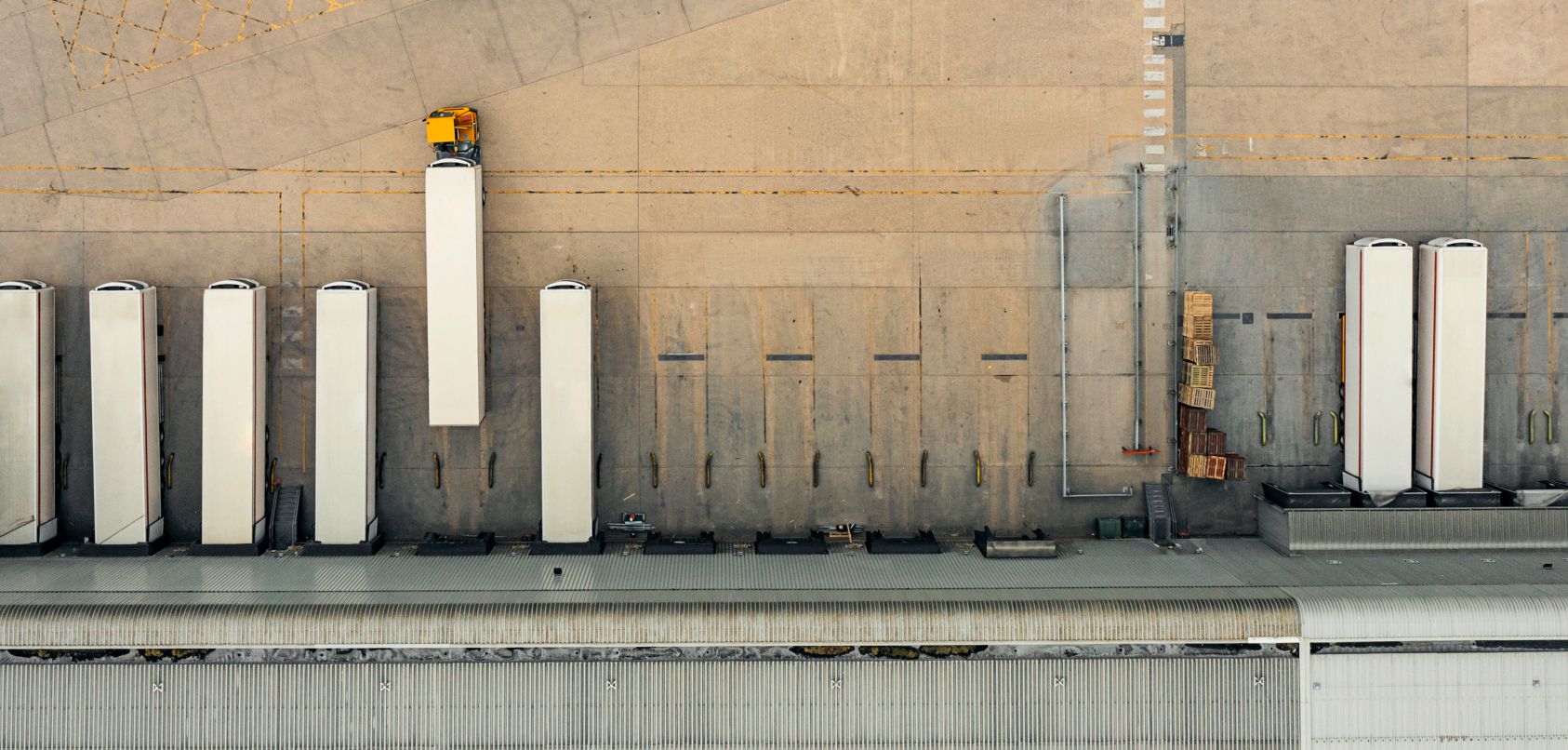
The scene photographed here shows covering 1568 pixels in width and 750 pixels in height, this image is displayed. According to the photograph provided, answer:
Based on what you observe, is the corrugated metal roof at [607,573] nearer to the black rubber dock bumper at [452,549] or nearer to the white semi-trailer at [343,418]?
the black rubber dock bumper at [452,549]

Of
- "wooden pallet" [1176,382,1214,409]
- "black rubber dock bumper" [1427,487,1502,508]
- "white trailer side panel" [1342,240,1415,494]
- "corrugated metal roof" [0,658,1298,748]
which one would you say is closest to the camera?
"corrugated metal roof" [0,658,1298,748]

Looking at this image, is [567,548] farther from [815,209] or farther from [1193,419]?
[1193,419]

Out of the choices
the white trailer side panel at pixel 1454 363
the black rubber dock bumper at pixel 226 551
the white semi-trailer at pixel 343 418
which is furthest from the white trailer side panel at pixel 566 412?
the white trailer side panel at pixel 1454 363

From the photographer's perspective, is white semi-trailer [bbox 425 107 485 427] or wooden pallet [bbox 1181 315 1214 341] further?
wooden pallet [bbox 1181 315 1214 341]

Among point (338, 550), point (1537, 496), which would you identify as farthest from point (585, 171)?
point (1537, 496)

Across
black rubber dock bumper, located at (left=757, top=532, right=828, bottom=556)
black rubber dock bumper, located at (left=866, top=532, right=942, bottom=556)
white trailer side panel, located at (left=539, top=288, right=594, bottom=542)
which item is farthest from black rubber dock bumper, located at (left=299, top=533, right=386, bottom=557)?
black rubber dock bumper, located at (left=866, top=532, right=942, bottom=556)

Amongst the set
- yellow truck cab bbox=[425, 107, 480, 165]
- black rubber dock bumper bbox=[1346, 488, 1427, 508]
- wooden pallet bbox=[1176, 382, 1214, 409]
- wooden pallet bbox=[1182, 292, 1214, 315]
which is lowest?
black rubber dock bumper bbox=[1346, 488, 1427, 508]

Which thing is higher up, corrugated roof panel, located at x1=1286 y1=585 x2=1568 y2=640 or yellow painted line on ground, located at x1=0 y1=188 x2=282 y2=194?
yellow painted line on ground, located at x1=0 y1=188 x2=282 y2=194

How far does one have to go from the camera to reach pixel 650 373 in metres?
23.4

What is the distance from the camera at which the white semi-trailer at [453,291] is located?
2211 centimetres

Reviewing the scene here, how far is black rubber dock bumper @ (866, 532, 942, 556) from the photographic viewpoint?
2214cm

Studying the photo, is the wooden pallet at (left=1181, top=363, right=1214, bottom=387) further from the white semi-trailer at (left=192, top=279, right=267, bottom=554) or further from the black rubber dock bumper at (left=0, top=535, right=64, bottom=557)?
the black rubber dock bumper at (left=0, top=535, right=64, bottom=557)

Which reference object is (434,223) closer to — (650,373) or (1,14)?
(650,373)

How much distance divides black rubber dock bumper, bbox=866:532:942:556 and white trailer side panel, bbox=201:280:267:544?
16449mm
